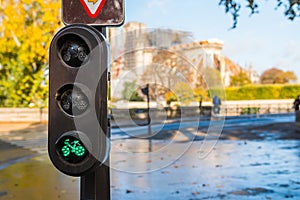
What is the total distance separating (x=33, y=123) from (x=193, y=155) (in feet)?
48.7

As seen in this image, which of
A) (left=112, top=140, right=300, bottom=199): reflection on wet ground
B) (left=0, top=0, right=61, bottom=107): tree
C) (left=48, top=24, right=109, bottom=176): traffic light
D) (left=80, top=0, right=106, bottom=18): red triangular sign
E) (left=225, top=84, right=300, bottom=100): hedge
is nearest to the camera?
(left=48, top=24, right=109, bottom=176): traffic light

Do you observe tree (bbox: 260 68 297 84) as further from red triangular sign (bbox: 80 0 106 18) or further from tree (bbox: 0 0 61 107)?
red triangular sign (bbox: 80 0 106 18)

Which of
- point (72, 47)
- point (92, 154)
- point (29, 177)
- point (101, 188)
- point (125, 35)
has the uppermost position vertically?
point (125, 35)

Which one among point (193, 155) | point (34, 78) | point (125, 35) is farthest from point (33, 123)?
point (125, 35)

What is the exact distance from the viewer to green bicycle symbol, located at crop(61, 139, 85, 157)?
1.75m

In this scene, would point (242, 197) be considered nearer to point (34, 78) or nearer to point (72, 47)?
point (72, 47)

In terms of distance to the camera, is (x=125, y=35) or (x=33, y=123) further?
(x=33, y=123)

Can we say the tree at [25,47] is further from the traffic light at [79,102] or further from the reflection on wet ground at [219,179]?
the traffic light at [79,102]

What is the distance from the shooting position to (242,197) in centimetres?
562

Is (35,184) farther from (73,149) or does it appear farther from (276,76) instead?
(276,76)

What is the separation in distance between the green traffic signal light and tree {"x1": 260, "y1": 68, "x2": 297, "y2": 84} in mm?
77487

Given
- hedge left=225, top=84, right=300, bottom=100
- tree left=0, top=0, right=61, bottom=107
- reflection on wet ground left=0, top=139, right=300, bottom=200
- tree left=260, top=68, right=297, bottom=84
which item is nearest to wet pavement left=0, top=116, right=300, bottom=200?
reflection on wet ground left=0, top=139, right=300, bottom=200

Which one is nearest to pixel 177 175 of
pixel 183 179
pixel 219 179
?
pixel 183 179

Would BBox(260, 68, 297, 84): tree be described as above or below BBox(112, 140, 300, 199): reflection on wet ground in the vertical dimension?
above
